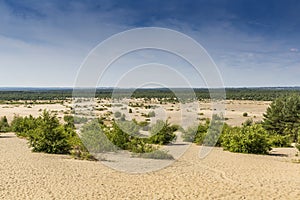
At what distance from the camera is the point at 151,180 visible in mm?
13312

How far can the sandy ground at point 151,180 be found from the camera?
37.0 ft

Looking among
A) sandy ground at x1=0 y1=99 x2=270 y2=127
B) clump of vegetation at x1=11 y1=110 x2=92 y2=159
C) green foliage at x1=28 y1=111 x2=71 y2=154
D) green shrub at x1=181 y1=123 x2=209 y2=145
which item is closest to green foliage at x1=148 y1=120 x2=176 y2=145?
green shrub at x1=181 y1=123 x2=209 y2=145

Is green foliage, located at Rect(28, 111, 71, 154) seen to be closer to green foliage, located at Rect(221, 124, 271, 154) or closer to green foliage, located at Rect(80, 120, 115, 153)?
green foliage, located at Rect(80, 120, 115, 153)

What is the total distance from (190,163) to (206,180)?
379 cm

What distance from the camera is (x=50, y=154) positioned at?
19.2 meters

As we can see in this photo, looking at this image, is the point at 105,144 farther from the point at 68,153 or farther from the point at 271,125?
the point at 271,125

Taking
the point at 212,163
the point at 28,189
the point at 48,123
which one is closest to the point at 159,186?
the point at 28,189

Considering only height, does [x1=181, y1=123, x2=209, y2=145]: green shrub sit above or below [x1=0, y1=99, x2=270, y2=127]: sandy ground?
above

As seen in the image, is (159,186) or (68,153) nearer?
(159,186)

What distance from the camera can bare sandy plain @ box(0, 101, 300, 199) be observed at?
11.3m

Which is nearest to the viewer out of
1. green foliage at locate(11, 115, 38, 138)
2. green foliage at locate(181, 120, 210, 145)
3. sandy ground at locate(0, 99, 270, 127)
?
green foliage at locate(181, 120, 210, 145)

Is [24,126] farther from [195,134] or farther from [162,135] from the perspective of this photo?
[195,134]

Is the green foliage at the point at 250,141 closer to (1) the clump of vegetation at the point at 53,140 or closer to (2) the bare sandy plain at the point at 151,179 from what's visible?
(2) the bare sandy plain at the point at 151,179

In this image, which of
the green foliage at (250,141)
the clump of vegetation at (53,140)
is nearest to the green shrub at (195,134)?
the green foliage at (250,141)
